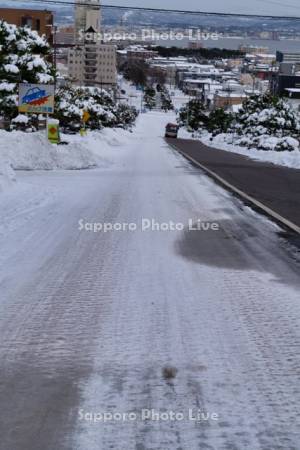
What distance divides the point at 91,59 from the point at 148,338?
178195 millimetres

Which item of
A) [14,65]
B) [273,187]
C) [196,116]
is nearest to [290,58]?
[196,116]

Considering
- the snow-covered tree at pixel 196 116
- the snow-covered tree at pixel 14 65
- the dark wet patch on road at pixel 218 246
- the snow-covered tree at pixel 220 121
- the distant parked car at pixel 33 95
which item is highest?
the snow-covered tree at pixel 14 65

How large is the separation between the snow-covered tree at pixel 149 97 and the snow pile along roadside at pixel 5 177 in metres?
177

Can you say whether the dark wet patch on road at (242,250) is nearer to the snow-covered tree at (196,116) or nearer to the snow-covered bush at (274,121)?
the snow-covered bush at (274,121)

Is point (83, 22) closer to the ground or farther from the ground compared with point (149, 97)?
farther from the ground

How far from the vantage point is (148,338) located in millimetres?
4781

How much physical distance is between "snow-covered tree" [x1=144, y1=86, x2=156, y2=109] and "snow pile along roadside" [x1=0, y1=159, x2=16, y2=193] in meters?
177

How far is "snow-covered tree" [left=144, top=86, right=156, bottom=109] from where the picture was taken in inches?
7426

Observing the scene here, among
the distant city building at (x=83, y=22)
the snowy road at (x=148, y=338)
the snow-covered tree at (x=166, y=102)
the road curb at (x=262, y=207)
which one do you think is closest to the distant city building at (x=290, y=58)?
the snow-covered tree at (x=166, y=102)

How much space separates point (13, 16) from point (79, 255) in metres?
95.9

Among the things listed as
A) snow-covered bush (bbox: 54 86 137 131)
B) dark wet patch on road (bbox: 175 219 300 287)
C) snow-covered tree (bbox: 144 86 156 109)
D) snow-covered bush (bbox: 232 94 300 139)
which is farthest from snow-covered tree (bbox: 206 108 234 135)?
snow-covered tree (bbox: 144 86 156 109)

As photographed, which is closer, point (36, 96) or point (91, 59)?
point (36, 96)

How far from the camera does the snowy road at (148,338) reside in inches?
135

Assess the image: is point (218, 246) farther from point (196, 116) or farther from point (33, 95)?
point (196, 116)
